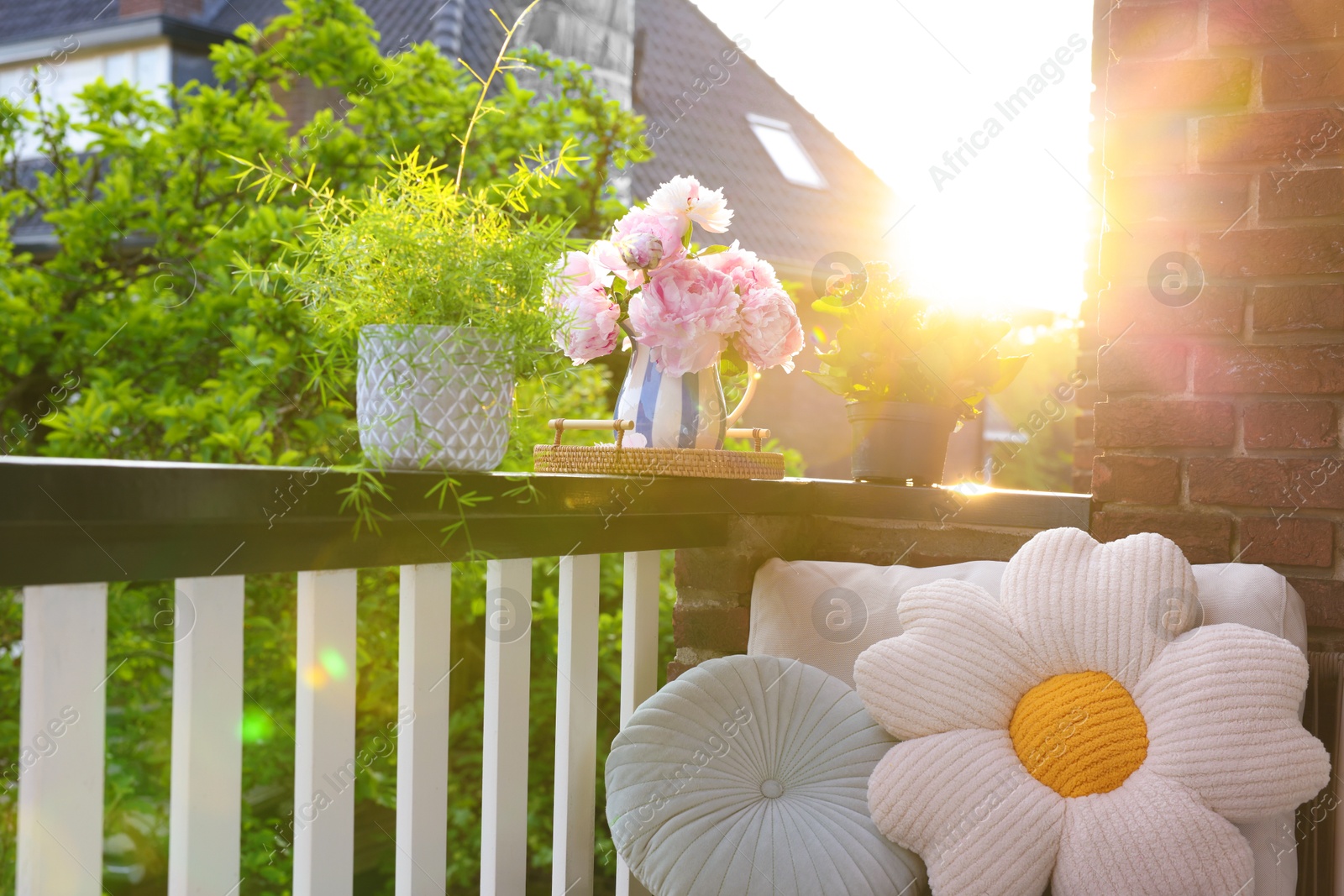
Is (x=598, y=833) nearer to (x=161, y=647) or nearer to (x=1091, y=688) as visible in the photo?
(x=161, y=647)

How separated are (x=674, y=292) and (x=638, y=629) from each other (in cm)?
55

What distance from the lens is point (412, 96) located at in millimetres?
2596

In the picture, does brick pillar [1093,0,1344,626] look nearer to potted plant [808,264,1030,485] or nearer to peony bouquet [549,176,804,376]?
potted plant [808,264,1030,485]

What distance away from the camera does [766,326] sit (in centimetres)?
144

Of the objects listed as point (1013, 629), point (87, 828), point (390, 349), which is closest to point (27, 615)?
point (87, 828)

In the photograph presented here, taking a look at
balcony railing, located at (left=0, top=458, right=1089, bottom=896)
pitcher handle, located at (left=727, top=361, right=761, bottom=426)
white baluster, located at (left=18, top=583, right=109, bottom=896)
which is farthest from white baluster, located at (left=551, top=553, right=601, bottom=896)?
white baluster, located at (left=18, top=583, right=109, bottom=896)

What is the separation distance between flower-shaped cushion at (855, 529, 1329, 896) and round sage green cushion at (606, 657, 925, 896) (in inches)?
2.4

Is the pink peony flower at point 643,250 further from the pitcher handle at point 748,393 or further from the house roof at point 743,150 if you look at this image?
the house roof at point 743,150

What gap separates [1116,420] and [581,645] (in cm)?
89

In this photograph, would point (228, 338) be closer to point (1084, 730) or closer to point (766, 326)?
point (766, 326)

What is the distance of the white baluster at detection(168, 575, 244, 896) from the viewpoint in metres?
0.88

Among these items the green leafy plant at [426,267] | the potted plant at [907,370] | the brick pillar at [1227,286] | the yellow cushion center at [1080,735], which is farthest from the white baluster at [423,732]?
the brick pillar at [1227,286]

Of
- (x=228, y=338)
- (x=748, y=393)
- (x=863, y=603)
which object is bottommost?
(x=863, y=603)

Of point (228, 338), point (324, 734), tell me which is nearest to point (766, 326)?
point (324, 734)
